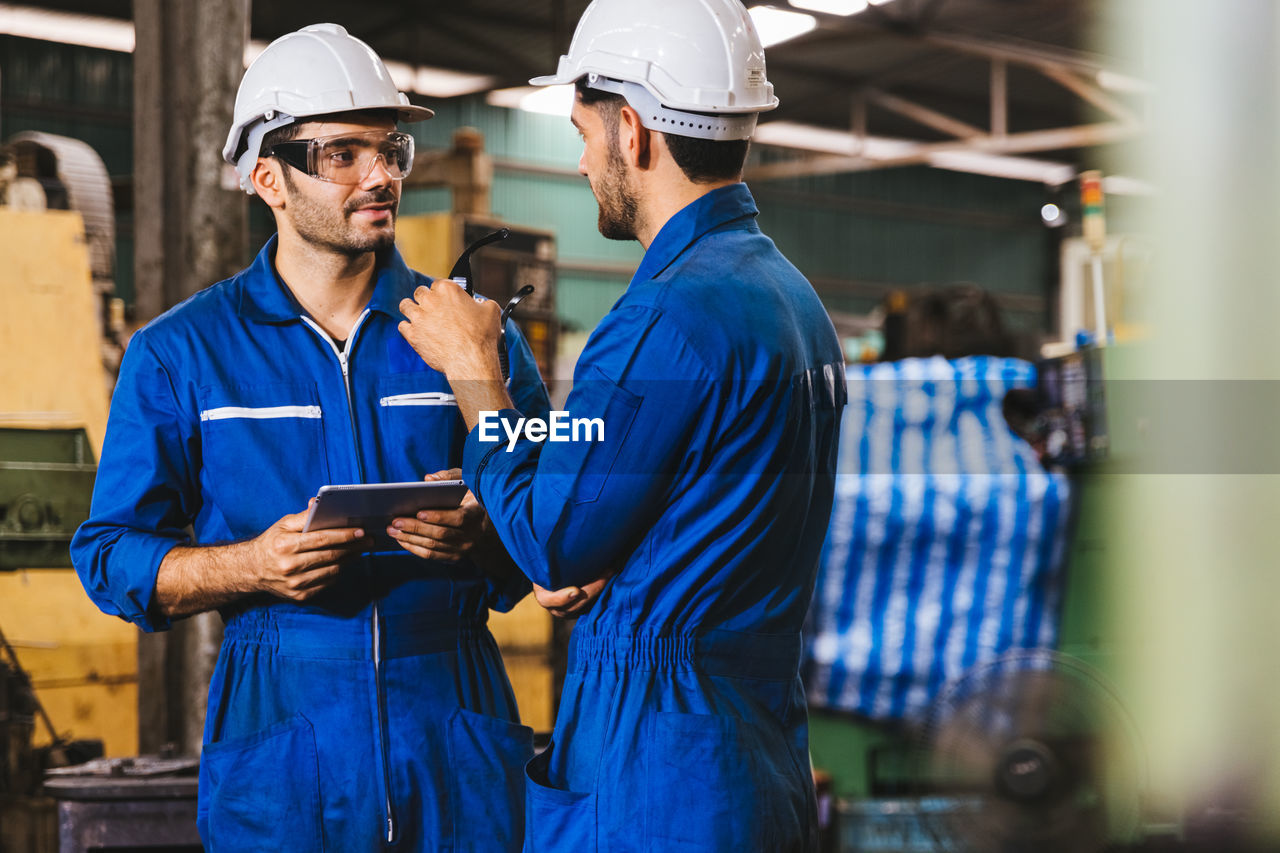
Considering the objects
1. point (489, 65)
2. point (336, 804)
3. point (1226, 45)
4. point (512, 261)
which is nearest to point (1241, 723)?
point (1226, 45)

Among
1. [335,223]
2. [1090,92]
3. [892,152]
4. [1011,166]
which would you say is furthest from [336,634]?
[1011,166]

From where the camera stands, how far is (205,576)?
1865mm

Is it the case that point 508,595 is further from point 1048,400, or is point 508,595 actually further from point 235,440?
point 1048,400

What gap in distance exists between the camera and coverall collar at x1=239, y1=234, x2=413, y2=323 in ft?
6.56

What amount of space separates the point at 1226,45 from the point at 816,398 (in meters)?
0.90

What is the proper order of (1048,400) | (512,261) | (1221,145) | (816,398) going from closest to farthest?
(816,398), (1221,145), (1048,400), (512,261)

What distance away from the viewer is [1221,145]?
73.7 inches

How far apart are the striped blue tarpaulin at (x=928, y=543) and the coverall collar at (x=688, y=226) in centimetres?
229

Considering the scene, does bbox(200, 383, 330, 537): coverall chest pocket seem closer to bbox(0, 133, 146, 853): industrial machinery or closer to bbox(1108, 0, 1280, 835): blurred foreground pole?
bbox(1108, 0, 1280, 835): blurred foreground pole

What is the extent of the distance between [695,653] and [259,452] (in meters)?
0.82

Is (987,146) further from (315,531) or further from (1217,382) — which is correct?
(315,531)

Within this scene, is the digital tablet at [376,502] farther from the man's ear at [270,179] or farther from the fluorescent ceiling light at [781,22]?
the fluorescent ceiling light at [781,22]

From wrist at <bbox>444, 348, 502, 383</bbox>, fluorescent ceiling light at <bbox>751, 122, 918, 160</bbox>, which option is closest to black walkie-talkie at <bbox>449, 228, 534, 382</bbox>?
wrist at <bbox>444, 348, 502, 383</bbox>

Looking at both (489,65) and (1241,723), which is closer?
(1241,723)
